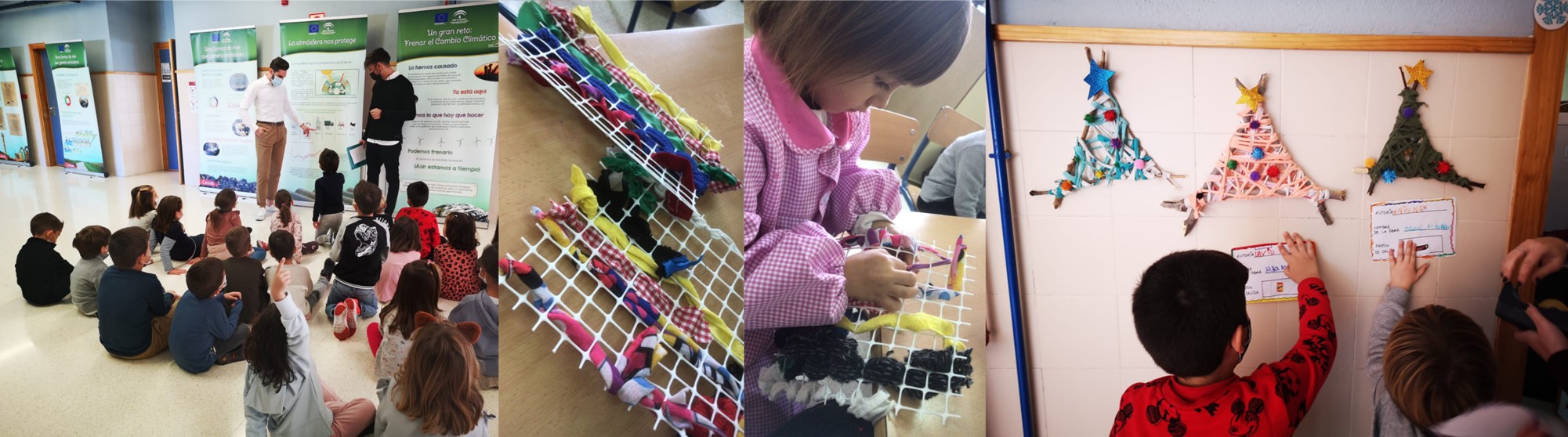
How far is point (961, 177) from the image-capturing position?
110 centimetres

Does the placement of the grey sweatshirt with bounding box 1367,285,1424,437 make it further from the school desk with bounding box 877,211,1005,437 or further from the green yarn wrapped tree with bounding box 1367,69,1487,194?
the school desk with bounding box 877,211,1005,437

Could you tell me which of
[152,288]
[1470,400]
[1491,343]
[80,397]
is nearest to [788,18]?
[152,288]

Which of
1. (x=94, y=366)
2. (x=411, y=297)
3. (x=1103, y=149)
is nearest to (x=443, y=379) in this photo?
(x=411, y=297)

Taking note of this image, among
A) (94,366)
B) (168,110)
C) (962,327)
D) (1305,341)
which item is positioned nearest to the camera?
(94,366)

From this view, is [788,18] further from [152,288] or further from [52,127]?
[52,127]

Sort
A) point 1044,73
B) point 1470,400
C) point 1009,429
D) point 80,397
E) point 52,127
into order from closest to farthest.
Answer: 1. point 80,397
2. point 52,127
3. point 1470,400
4. point 1044,73
5. point 1009,429

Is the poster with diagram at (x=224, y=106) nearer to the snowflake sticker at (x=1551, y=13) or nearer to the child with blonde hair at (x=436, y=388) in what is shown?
the child with blonde hair at (x=436, y=388)

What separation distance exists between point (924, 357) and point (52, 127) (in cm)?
135

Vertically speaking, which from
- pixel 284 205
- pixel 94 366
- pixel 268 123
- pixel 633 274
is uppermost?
pixel 268 123

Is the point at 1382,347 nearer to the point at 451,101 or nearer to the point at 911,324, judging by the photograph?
the point at 911,324

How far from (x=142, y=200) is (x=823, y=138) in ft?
3.17

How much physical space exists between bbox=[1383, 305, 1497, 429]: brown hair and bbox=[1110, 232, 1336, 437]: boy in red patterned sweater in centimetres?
12

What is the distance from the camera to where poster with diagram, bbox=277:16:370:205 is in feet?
3.57

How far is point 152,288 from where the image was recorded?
1057 millimetres
